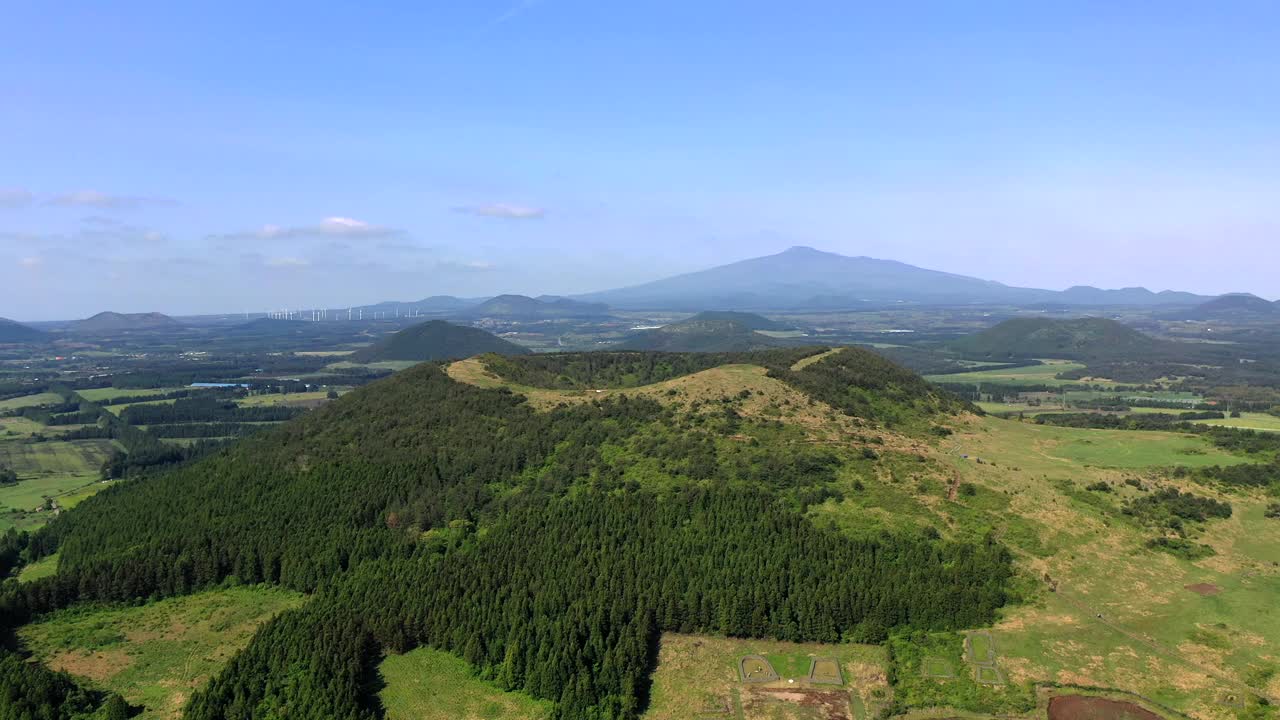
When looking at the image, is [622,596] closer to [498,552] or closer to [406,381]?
[498,552]

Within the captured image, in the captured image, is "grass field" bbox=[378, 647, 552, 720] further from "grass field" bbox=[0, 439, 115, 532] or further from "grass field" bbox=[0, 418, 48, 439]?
"grass field" bbox=[0, 418, 48, 439]

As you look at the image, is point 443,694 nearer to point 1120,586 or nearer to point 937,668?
point 937,668

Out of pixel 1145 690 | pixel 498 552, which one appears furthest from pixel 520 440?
pixel 1145 690

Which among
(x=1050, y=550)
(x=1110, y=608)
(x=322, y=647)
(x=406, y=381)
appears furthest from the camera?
(x=406, y=381)

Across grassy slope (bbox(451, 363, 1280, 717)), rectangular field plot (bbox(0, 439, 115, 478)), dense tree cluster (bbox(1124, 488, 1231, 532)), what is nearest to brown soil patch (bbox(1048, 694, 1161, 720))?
grassy slope (bbox(451, 363, 1280, 717))

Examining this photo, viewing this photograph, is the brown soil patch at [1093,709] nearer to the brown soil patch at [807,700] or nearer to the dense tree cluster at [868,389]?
the brown soil patch at [807,700]

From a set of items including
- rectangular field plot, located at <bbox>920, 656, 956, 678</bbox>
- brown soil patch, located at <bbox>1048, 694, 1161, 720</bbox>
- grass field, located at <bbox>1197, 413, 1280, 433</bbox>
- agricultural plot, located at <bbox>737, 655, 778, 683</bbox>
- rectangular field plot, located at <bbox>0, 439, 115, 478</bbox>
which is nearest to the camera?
brown soil patch, located at <bbox>1048, 694, 1161, 720</bbox>
